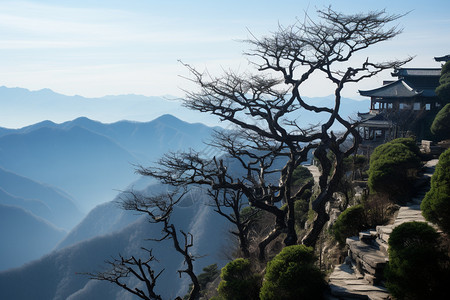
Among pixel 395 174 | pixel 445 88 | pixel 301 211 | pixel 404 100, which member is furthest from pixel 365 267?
pixel 404 100

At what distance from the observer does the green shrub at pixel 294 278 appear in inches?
288

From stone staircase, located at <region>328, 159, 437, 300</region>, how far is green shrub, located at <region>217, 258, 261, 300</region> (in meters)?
1.97

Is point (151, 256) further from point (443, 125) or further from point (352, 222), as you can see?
point (443, 125)

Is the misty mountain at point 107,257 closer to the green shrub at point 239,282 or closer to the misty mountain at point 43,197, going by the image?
the green shrub at point 239,282

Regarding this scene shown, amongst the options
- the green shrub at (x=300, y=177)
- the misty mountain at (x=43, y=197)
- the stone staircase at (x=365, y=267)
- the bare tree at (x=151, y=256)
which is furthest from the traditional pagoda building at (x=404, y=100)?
the misty mountain at (x=43, y=197)

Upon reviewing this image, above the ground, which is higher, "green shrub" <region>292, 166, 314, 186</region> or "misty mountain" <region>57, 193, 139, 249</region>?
"green shrub" <region>292, 166, 314, 186</region>

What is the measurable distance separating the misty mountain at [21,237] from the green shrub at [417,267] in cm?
13210

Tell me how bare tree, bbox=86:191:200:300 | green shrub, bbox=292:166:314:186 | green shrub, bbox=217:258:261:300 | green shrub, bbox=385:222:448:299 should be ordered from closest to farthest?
1. green shrub, bbox=385:222:448:299
2. green shrub, bbox=217:258:261:300
3. bare tree, bbox=86:191:200:300
4. green shrub, bbox=292:166:314:186

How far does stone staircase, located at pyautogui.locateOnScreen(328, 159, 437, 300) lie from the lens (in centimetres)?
722

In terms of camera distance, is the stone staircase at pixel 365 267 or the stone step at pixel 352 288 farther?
the stone staircase at pixel 365 267

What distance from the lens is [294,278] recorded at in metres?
7.38

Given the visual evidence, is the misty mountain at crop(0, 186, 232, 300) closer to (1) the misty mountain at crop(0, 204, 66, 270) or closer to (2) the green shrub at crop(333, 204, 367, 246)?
(1) the misty mountain at crop(0, 204, 66, 270)

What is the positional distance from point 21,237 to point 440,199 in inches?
5623

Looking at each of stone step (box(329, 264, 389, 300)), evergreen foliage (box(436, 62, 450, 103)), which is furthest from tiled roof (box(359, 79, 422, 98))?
stone step (box(329, 264, 389, 300))
